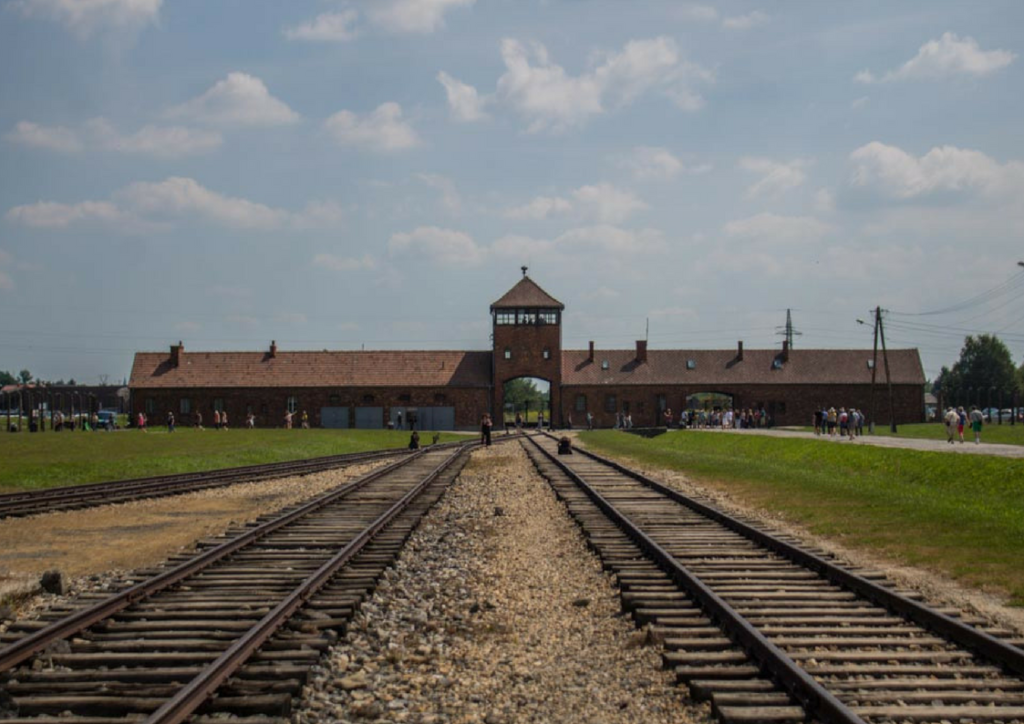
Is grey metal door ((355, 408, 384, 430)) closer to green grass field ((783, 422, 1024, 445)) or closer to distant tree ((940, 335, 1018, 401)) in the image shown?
green grass field ((783, 422, 1024, 445))

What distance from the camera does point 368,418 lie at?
229 ft

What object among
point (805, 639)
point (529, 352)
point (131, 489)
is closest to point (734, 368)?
point (529, 352)

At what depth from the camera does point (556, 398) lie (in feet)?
238

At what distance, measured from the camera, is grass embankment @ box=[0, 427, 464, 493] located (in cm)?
2366

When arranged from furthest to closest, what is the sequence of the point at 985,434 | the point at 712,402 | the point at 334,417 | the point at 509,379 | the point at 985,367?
the point at 985,367, the point at 712,402, the point at 509,379, the point at 334,417, the point at 985,434

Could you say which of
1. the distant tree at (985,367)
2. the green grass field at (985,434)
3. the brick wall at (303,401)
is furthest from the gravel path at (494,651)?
the distant tree at (985,367)

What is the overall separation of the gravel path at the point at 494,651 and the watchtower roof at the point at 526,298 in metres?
60.8

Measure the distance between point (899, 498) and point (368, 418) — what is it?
55704 mm

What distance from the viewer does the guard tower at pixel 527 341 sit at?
7169 centimetres

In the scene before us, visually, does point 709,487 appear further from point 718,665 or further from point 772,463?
point 718,665

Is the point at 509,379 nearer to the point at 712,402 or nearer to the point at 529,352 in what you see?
the point at 529,352

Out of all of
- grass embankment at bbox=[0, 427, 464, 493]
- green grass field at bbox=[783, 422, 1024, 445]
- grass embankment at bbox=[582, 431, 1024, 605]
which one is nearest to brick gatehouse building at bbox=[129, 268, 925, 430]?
green grass field at bbox=[783, 422, 1024, 445]

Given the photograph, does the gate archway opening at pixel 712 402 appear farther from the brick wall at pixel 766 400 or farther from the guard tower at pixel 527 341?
the guard tower at pixel 527 341

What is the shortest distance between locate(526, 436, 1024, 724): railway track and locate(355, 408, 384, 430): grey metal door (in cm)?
5913
